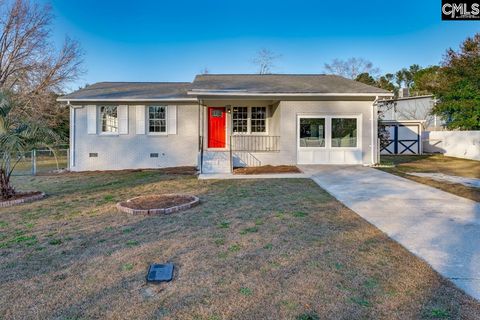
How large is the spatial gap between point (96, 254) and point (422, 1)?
17.1m

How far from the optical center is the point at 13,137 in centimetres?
675

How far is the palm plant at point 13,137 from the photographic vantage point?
676 centimetres

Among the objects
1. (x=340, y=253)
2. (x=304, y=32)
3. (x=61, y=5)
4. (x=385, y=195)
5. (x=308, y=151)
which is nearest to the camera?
(x=340, y=253)

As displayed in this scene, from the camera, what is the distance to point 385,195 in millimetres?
7227

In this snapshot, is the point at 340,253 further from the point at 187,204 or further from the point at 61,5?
the point at 61,5

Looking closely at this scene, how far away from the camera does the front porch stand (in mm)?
12766

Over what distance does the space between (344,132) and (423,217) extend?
24.9 feet

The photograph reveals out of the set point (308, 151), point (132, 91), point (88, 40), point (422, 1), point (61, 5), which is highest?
point (61, 5)

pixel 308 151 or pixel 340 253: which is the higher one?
pixel 308 151

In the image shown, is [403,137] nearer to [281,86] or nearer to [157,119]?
[281,86]

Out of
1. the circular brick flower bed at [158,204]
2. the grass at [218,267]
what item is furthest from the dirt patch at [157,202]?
the grass at [218,267]

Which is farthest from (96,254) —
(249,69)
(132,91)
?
(249,69)

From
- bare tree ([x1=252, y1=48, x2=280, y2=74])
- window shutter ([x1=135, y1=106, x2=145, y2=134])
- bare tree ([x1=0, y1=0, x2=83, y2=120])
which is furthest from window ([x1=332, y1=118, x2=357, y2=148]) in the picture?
bare tree ([x1=252, y1=48, x2=280, y2=74])

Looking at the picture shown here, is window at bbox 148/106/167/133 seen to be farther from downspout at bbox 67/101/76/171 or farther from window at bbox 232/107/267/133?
downspout at bbox 67/101/76/171
